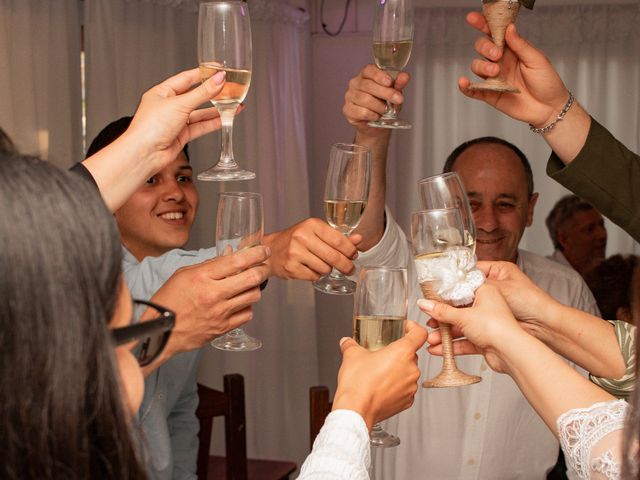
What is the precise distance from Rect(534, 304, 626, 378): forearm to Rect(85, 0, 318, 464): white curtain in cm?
276

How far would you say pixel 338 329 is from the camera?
5.97 meters

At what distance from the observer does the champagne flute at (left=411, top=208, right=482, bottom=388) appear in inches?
64.3

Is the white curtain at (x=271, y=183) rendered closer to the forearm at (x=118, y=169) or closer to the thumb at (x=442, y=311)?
the forearm at (x=118, y=169)

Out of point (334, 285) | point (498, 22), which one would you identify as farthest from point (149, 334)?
point (498, 22)

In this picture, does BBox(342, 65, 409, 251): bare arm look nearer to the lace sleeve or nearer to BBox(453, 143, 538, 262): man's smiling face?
BBox(453, 143, 538, 262): man's smiling face

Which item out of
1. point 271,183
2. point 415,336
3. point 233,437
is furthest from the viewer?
point 271,183

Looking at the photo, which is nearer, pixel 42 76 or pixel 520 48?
pixel 520 48

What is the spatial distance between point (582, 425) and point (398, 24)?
106cm

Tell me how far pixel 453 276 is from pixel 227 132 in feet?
1.74

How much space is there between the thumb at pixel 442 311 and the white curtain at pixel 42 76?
6.64 feet

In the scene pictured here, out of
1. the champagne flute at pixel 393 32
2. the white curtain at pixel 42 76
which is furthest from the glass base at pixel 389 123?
the white curtain at pixel 42 76

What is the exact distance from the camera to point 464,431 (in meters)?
2.70

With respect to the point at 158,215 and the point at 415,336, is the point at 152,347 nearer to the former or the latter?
the point at 415,336

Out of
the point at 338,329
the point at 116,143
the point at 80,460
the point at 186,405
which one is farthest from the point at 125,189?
the point at 338,329
